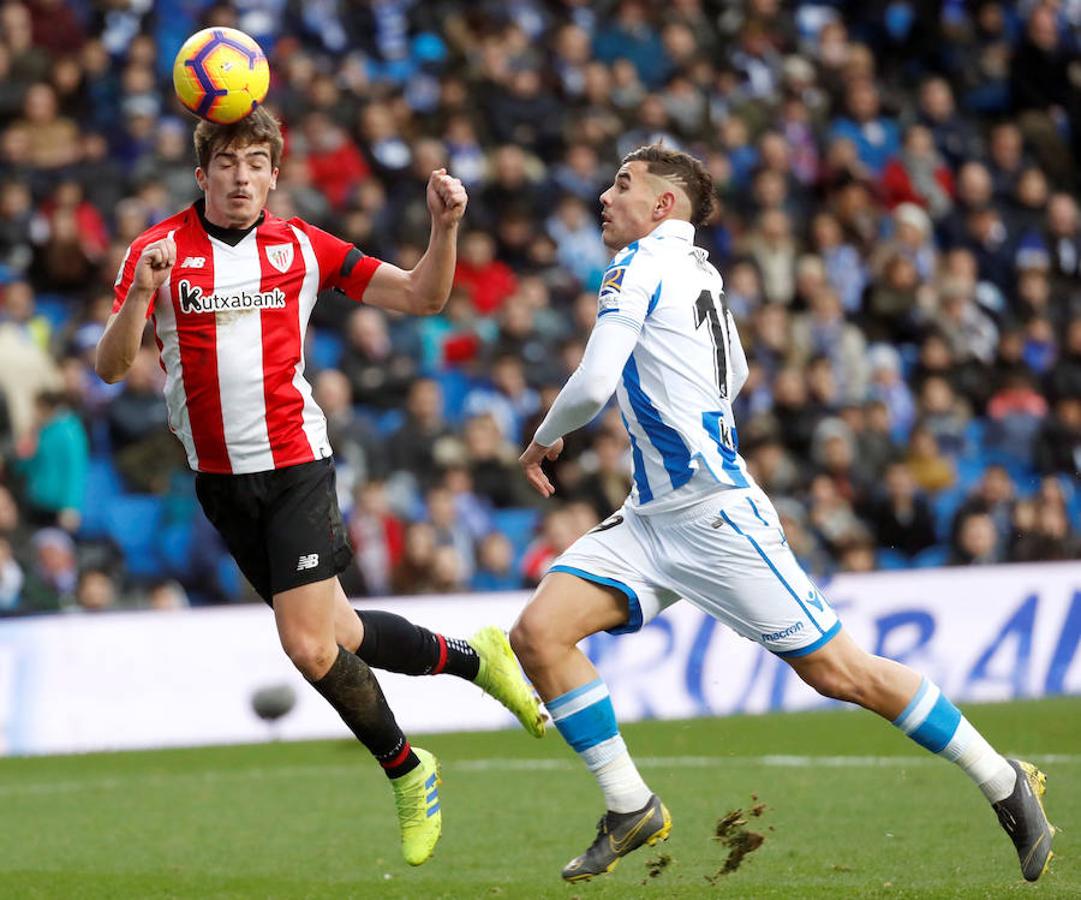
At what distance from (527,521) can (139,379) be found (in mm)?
3141

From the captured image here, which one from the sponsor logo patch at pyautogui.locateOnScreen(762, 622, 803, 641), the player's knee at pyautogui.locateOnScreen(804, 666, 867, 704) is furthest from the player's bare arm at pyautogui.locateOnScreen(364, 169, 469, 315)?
the player's knee at pyautogui.locateOnScreen(804, 666, 867, 704)

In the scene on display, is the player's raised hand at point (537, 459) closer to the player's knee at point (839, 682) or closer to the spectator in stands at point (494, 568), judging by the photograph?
the player's knee at point (839, 682)

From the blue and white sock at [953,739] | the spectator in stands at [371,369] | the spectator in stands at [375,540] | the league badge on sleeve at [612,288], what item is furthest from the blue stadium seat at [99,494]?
the blue and white sock at [953,739]

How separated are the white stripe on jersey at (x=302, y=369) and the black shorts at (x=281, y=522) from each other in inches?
2.7

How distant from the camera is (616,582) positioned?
6617mm

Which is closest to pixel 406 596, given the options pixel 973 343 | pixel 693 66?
pixel 973 343

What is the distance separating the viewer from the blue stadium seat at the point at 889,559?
1520 cm

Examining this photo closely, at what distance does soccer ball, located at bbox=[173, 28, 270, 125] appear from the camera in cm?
668

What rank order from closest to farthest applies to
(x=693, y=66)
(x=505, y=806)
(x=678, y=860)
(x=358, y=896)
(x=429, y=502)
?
(x=358, y=896) < (x=678, y=860) < (x=505, y=806) < (x=429, y=502) < (x=693, y=66)

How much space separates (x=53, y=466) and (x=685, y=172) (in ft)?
25.9

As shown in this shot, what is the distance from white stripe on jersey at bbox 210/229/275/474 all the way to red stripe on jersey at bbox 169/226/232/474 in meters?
0.02

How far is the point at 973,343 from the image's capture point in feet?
56.9

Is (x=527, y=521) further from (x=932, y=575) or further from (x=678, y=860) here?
(x=678, y=860)

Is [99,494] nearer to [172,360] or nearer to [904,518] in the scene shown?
[904,518]
